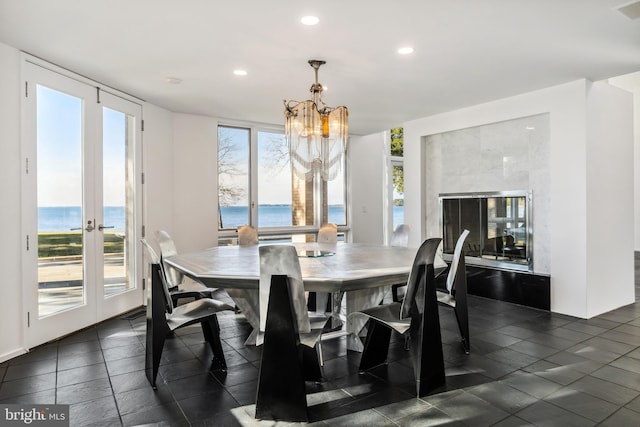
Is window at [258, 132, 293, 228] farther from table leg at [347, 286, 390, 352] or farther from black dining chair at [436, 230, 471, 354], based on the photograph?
black dining chair at [436, 230, 471, 354]

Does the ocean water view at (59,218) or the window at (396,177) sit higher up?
the window at (396,177)

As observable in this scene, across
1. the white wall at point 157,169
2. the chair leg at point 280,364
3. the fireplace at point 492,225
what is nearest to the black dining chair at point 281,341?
the chair leg at point 280,364

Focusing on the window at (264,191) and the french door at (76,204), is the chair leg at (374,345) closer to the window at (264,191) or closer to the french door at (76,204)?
the french door at (76,204)

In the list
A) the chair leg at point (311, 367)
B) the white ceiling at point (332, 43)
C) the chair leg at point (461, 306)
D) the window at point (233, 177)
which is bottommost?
the chair leg at point (311, 367)

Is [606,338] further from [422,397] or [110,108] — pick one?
[110,108]

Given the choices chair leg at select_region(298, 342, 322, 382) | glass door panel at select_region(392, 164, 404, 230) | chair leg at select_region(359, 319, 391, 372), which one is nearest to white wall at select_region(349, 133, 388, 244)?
glass door panel at select_region(392, 164, 404, 230)

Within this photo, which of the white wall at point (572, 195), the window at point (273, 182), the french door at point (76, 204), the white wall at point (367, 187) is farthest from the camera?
the white wall at point (367, 187)

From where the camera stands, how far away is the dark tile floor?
2.14 m

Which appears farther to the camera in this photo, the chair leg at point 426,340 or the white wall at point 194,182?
the white wall at point 194,182

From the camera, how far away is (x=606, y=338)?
337cm

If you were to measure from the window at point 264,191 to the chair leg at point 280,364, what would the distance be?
145 inches

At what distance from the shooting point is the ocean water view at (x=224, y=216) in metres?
3.45

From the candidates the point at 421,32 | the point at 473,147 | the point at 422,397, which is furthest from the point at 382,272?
the point at 473,147

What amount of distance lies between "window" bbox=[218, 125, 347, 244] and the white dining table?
83.8 inches
